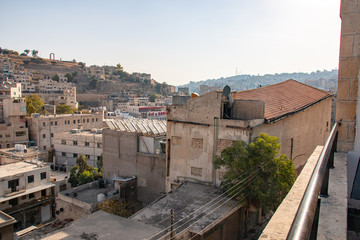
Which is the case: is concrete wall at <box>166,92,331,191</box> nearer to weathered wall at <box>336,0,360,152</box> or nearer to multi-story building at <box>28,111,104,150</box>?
weathered wall at <box>336,0,360,152</box>

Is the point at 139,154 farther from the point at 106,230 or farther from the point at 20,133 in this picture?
the point at 20,133

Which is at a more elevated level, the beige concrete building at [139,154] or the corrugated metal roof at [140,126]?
the corrugated metal roof at [140,126]

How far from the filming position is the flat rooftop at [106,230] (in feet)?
27.3

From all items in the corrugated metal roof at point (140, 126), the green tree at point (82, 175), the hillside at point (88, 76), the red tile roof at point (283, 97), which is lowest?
the green tree at point (82, 175)

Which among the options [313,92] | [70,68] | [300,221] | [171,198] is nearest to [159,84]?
[70,68]

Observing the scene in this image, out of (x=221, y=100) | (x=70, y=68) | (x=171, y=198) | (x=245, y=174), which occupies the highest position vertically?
(x=70, y=68)

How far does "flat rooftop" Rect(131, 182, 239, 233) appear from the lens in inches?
377

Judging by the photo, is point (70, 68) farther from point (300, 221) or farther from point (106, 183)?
point (300, 221)

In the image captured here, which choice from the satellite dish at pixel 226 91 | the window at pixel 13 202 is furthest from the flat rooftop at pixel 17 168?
the satellite dish at pixel 226 91

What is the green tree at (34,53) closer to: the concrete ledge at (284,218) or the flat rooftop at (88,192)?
the flat rooftop at (88,192)

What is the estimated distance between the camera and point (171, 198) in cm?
1143

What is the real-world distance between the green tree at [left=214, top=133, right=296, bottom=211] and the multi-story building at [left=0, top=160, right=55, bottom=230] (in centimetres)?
1647

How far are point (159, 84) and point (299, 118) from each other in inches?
4318

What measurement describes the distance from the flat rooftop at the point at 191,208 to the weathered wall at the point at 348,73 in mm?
5298
